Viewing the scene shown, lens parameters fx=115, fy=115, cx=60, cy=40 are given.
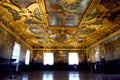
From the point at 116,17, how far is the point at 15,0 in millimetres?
8083

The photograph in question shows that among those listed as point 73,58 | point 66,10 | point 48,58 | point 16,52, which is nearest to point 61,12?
point 66,10

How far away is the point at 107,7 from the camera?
8109mm

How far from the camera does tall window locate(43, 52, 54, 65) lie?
23.7 m

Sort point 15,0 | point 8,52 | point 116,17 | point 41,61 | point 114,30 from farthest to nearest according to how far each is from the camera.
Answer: point 41,61 → point 114,30 → point 8,52 → point 116,17 → point 15,0

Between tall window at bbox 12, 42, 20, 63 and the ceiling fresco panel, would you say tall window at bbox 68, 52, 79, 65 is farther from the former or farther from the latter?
the ceiling fresco panel

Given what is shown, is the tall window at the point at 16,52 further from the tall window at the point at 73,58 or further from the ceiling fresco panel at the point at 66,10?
the tall window at the point at 73,58

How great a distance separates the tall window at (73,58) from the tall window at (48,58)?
357 centimetres

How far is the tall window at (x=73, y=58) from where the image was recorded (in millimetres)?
23875

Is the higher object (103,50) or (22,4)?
(22,4)

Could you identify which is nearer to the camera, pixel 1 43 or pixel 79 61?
pixel 1 43

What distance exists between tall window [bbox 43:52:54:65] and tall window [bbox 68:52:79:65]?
11.7 feet

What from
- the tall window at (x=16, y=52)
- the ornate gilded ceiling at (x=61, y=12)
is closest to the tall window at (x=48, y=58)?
the tall window at (x=16, y=52)

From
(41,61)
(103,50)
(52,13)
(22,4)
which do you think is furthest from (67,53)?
(22,4)

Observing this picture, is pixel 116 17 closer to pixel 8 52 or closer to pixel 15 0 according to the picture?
pixel 15 0
